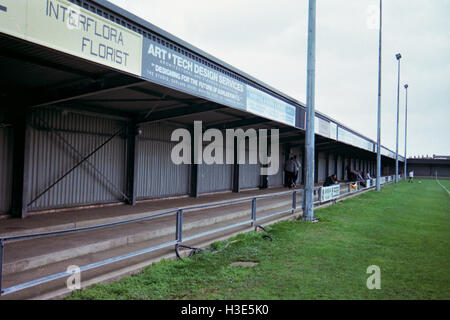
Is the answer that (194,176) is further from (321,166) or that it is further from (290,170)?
(321,166)

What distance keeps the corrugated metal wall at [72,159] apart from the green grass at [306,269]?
438 cm

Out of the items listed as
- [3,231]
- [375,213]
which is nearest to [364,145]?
[375,213]

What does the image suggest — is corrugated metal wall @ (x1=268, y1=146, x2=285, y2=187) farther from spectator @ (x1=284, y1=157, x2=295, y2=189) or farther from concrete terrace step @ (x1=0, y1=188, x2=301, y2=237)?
concrete terrace step @ (x1=0, y1=188, x2=301, y2=237)

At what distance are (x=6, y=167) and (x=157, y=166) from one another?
5.18 m

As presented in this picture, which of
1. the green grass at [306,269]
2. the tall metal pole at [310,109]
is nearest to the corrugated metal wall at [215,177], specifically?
the tall metal pole at [310,109]

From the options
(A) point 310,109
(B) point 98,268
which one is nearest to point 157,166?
(A) point 310,109

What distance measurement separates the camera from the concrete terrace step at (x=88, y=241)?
198 inches

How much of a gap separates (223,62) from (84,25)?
13.7 feet

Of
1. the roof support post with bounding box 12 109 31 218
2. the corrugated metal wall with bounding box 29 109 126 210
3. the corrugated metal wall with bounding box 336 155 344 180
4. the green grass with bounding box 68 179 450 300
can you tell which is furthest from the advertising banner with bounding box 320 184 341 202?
the corrugated metal wall with bounding box 336 155 344 180

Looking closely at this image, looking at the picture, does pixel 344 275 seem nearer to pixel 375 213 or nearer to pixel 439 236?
pixel 439 236

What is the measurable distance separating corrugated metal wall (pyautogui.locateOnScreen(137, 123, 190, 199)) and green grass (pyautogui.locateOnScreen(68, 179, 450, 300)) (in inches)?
183

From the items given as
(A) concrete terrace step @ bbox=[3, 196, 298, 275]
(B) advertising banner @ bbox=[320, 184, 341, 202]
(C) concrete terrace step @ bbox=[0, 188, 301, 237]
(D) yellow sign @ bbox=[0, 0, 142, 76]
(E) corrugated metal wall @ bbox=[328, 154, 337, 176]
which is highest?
(D) yellow sign @ bbox=[0, 0, 142, 76]

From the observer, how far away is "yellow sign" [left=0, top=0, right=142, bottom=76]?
4.33 m
